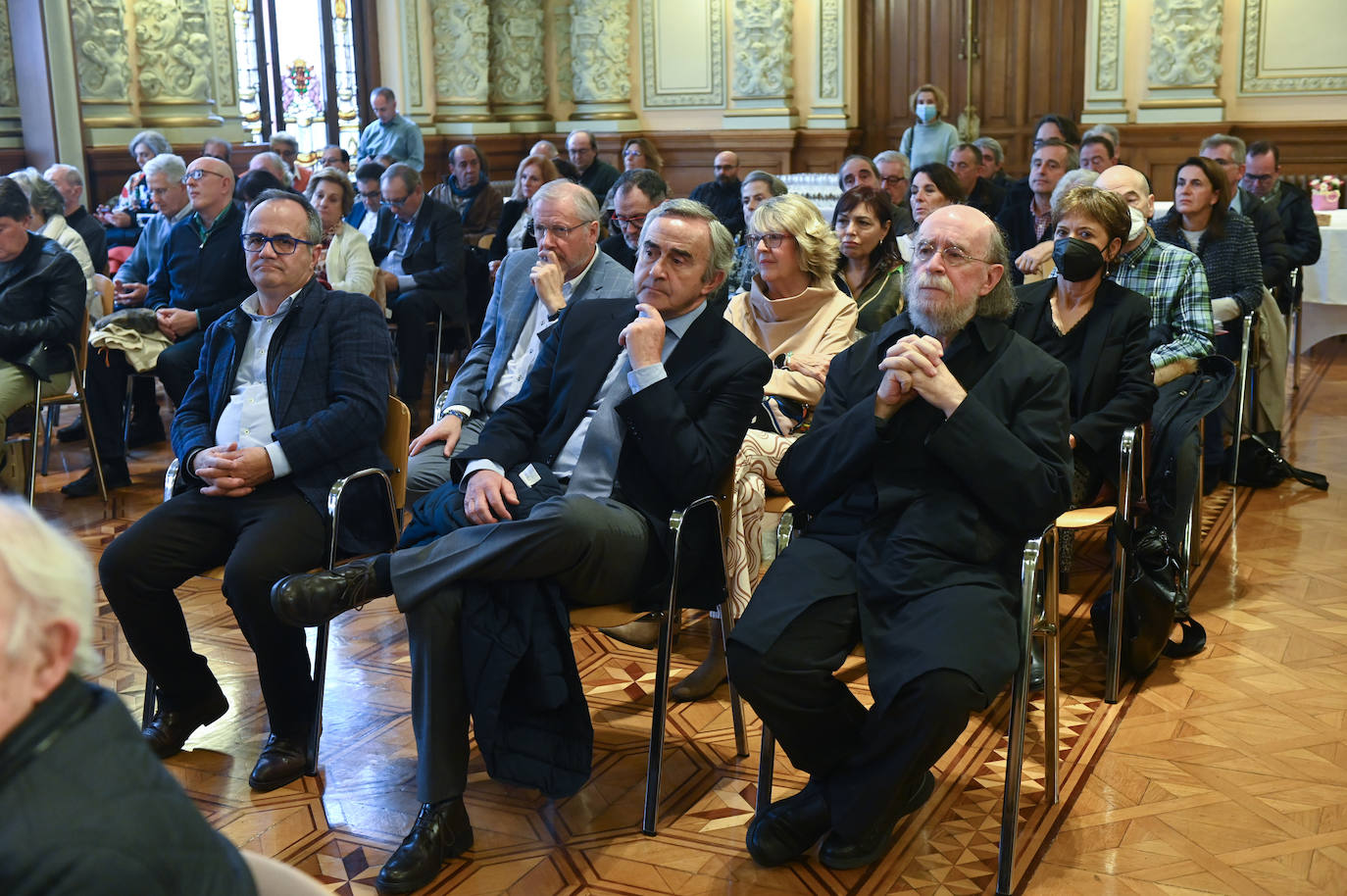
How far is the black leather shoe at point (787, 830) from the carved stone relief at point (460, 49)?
11100 millimetres

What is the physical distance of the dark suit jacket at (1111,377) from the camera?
3.41 meters

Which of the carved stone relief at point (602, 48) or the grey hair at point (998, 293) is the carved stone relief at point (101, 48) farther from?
the grey hair at point (998, 293)

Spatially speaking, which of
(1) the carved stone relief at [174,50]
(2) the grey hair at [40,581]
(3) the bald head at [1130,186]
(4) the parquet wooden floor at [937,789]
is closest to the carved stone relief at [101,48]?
(1) the carved stone relief at [174,50]

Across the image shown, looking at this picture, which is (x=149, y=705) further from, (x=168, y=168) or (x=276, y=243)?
(x=168, y=168)

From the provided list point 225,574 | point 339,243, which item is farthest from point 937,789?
point 339,243

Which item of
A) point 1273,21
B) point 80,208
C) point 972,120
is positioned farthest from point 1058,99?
point 80,208

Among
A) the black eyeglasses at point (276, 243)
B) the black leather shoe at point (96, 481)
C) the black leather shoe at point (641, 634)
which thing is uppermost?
the black eyeglasses at point (276, 243)

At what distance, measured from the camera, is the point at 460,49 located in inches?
502

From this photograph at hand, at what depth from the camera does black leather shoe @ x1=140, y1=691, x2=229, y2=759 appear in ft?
10.4

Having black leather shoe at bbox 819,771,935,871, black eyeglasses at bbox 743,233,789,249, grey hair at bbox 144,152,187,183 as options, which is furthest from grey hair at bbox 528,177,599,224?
grey hair at bbox 144,152,187,183

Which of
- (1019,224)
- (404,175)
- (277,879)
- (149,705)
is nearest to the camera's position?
(277,879)

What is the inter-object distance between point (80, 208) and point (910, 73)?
8121 mm

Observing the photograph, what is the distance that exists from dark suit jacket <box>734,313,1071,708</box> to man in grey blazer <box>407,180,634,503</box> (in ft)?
3.97

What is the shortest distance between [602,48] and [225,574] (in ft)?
35.8
